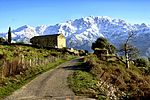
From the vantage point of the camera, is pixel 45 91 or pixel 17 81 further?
pixel 17 81

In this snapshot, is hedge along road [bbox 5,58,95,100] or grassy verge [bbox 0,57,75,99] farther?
grassy verge [bbox 0,57,75,99]

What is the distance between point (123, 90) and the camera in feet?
119

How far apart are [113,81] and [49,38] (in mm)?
102121

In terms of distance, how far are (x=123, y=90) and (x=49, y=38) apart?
353 ft

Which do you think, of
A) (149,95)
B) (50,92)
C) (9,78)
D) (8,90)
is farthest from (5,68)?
(149,95)

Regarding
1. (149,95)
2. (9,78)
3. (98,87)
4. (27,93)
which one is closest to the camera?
(149,95)

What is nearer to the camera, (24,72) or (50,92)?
(50,92)

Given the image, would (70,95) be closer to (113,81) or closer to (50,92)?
(50,92)

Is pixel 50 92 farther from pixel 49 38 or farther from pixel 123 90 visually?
pixel 49 38

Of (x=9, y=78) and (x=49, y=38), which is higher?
(x=49, y=38)

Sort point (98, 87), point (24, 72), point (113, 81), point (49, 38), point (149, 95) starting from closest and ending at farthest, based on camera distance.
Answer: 1. point (149, 95)
2. point (98, 87)
3. point (113, 81)
4. point (24, 72)
5. point (49, 38)

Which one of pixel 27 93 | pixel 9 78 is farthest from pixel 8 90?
pixel 9 78

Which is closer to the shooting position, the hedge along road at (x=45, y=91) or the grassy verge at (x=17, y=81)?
the hedge along road at (x=45, y=91)

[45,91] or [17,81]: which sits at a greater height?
[17,81]
